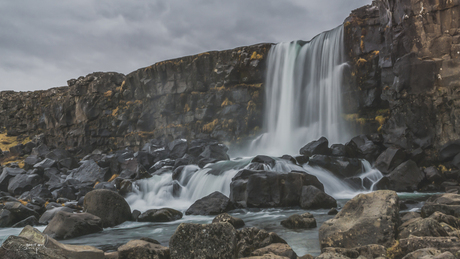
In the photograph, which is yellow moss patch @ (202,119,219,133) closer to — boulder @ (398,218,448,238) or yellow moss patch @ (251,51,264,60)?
yellow moss patch @ (251,51,264,60)

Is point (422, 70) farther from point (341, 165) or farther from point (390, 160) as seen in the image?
point (341, 165)

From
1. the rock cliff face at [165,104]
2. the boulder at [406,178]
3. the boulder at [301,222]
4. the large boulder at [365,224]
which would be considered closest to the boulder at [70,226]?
the boulder at [301,222]

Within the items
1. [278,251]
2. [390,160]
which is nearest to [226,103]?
[390,160]

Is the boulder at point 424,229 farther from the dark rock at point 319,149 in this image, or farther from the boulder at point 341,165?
the dark rock at point 319,149

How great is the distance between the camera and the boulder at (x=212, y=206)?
10.3m

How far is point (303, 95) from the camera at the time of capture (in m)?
25.4

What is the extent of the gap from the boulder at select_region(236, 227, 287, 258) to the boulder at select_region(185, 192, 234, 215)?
4.82 m

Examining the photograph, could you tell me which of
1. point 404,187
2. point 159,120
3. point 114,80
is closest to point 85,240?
point 404,187

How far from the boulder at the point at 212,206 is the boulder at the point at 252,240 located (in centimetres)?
Result: 482

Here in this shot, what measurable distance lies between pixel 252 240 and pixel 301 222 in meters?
2.40

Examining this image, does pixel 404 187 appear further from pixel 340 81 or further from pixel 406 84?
pixel 340 81

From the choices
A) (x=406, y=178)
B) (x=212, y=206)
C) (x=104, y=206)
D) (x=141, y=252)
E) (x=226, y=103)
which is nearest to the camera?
(x=141, y=252)

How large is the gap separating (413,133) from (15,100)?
58.7 meters

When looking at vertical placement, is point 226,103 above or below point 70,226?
above
